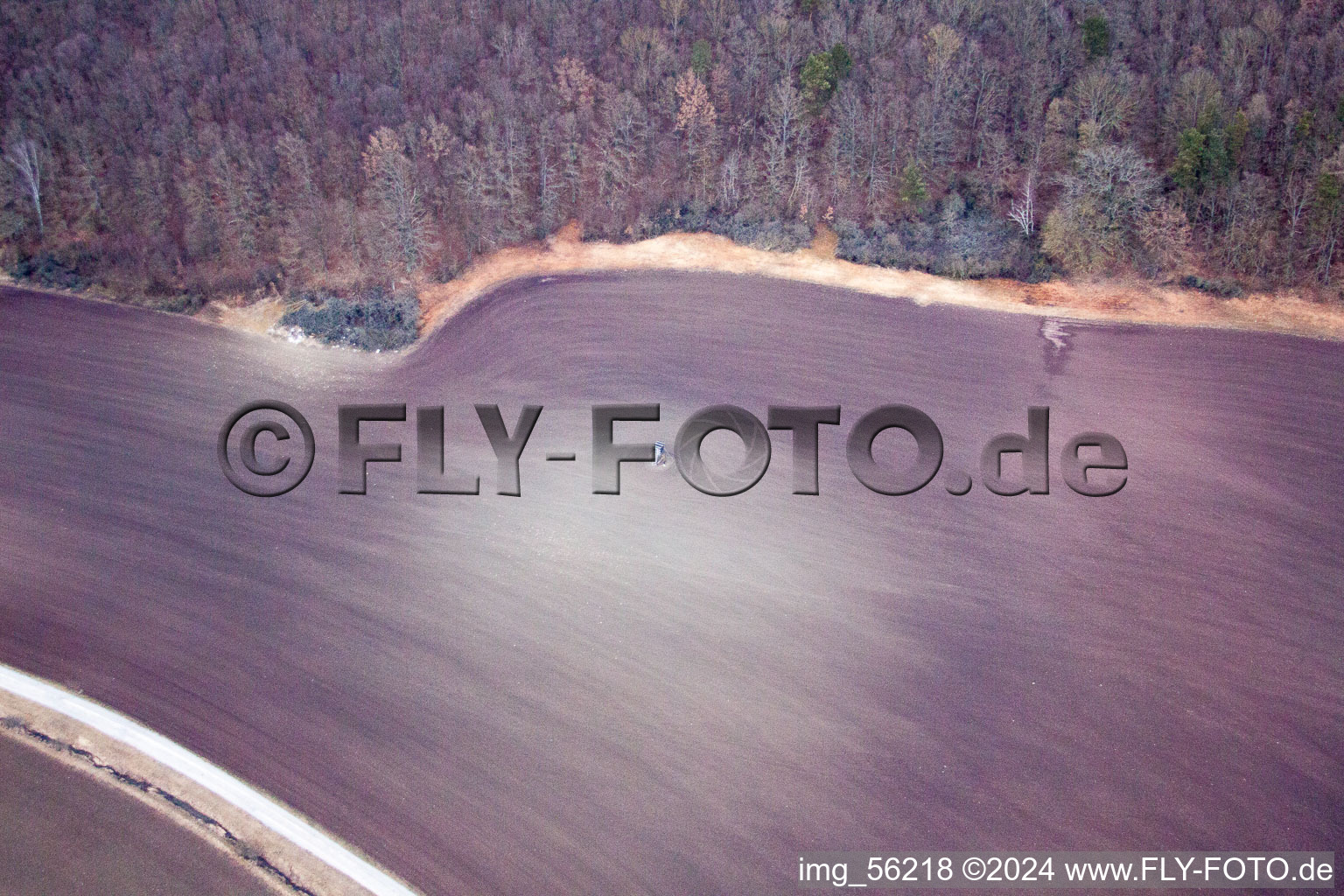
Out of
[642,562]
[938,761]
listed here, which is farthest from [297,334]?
[938,761]

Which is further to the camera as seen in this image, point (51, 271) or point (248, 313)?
point (51, 271)

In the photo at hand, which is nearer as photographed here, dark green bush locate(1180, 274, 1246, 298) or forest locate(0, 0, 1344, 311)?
dark green bush locate(1180, 274, 1246, 298)

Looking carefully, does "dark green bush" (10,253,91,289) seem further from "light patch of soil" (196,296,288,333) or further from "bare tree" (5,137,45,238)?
"light patch of soil" (196,296,288,333)

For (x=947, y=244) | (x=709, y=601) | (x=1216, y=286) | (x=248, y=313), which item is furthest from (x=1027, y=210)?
(x=248, y=313)

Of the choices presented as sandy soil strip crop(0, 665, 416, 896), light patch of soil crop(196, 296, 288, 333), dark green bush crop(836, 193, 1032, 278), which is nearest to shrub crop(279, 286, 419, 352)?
light patch of soil crop(196, 296, 288, 333)

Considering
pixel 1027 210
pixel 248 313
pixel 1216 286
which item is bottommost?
pixel 248 313

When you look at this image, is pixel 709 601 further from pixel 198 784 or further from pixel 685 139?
pixel 685 139

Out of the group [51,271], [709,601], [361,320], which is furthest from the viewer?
[51,271]

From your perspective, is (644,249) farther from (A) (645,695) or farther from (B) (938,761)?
(B) (938,761)
